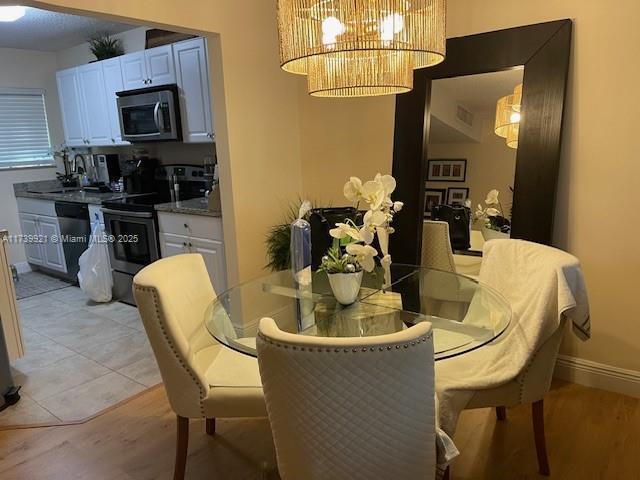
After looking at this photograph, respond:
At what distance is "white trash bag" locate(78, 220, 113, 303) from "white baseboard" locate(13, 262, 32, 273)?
167 cm

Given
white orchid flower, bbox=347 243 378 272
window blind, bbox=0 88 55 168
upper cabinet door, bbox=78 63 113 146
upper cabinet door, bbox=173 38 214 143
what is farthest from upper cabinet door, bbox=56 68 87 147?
white orchid flower, bbox=347 243 378 272

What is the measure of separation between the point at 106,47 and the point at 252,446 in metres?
3.97

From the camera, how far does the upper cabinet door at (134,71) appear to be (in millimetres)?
3914

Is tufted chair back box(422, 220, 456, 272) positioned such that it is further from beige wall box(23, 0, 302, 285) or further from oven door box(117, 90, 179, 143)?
oven door box(117, 90, 179, 143)

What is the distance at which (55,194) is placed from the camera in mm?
4652

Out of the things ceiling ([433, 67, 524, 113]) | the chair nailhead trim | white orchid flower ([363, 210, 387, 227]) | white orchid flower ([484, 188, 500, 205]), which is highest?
ceiling ([433, 67, 524, 113])

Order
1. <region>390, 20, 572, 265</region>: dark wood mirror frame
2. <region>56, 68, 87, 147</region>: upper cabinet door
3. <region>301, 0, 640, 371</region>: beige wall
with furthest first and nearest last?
<region>56, 68, 87, 147</region>: upper cabinet door
<region>390, 20, 572, 265</region>: dark wood mirror frame
<region>301, 0, 640, 371</region>: beige wall

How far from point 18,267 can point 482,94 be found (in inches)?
203

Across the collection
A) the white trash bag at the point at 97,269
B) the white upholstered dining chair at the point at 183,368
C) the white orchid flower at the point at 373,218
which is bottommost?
the white trash bag at the point at 97,269

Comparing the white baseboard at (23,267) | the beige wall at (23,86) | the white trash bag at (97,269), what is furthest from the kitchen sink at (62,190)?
the white trash bag at (97,269)

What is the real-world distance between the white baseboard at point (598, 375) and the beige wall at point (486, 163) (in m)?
0.89

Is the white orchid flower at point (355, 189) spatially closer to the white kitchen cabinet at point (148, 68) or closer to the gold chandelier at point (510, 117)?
the gold chandelier at point (510, 117)

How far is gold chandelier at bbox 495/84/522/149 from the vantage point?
243 cm

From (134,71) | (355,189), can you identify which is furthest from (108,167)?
(355,189)
